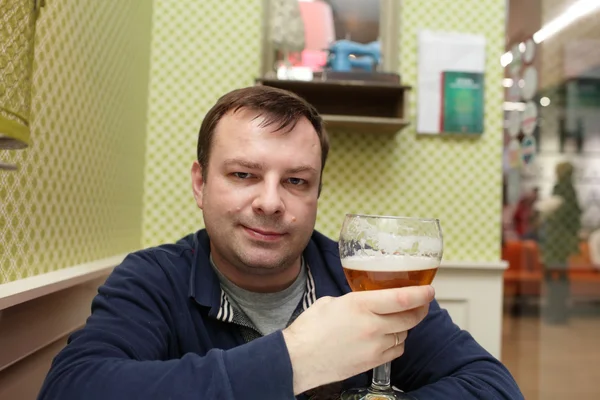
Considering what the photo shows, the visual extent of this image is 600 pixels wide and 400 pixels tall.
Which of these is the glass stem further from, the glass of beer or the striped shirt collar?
the striped shirt collar

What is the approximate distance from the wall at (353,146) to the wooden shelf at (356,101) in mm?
128

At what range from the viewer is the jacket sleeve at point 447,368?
94 cm

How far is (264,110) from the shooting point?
112cm

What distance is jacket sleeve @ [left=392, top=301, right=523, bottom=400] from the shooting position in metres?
0.94

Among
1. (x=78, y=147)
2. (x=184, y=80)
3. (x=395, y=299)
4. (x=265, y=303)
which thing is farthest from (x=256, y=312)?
(x=184, y=80)

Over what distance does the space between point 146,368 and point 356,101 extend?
206cm

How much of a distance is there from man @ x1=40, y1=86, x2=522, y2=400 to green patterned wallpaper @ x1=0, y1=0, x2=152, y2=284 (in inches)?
17.8

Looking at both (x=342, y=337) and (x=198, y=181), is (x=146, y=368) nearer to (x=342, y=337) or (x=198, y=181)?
(x=342, y=337)

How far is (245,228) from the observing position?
3.57 feet

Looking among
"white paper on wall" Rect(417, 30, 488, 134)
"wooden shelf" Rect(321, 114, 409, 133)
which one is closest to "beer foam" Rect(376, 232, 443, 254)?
"wooden shelf" Rect(321, 114, 409, 133)

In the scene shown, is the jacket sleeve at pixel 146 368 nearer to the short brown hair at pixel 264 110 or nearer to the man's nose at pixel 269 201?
the man's nose at pixel 269 201

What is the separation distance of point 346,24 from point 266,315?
1.90m

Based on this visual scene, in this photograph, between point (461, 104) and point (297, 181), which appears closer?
point (297, 181)

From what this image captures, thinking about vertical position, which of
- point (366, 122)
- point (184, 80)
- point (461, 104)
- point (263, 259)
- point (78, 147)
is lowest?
point (263, 259)
